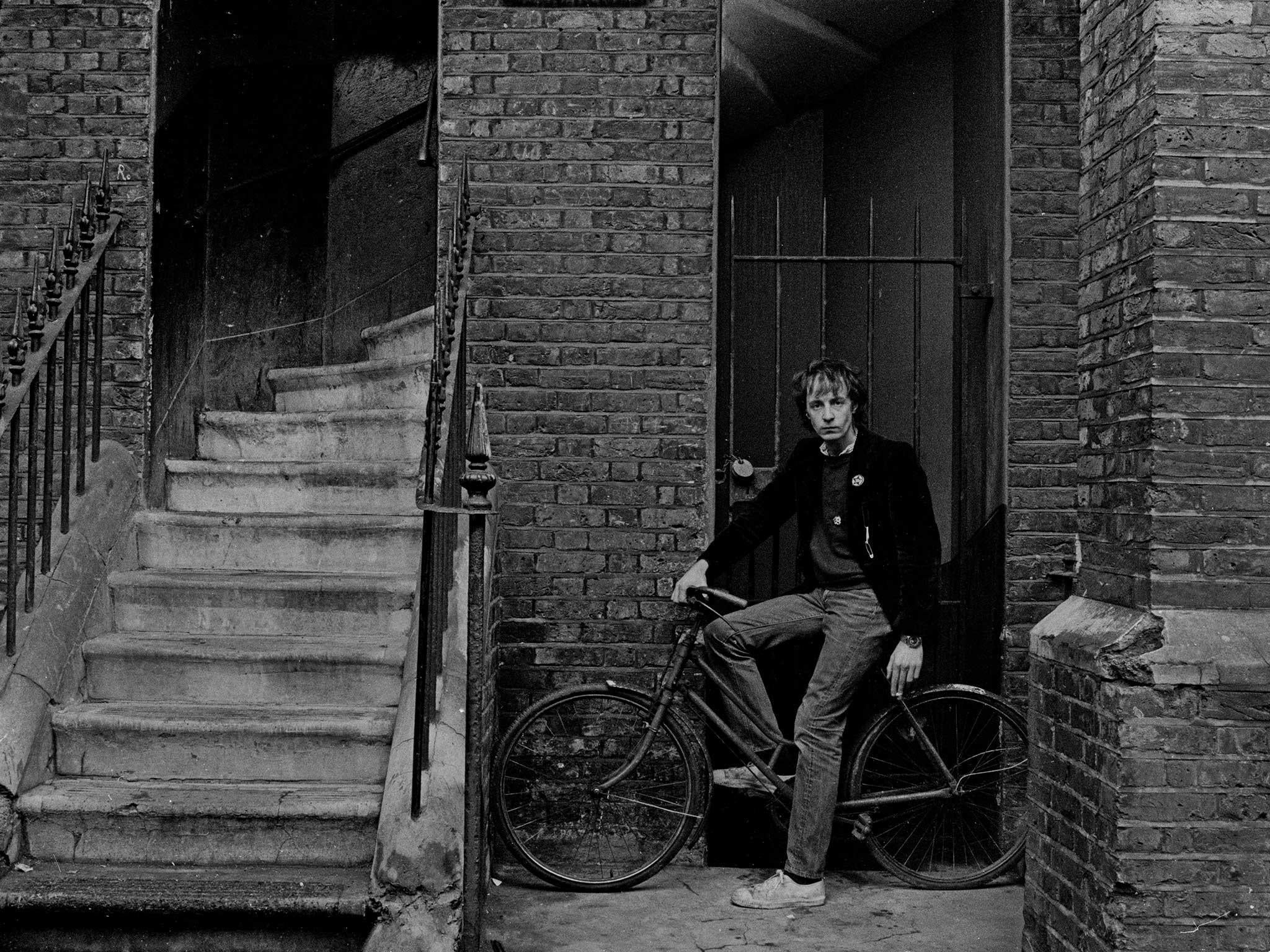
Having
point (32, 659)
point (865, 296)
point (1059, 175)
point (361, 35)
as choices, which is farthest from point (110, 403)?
point (1059, 175)

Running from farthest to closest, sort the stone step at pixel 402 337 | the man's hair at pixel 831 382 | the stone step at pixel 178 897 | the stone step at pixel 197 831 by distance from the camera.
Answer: the stone step at pixel 402 337 < the man's hair at pixel 831 382 < the stone step at pixel 197 831 < the stone step at pixel 178 897

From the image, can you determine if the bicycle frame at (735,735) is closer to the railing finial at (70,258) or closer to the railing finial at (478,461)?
the railing finial at (478,461)

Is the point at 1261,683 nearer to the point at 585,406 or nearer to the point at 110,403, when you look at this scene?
the point at 585,406

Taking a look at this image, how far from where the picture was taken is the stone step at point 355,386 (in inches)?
214

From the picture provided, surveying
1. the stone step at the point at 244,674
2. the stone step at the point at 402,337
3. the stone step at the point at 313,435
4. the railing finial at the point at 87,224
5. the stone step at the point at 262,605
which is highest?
the railing finial at the point at 87,224

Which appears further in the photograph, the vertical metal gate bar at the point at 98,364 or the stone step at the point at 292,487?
the stone step at the point at 292,487

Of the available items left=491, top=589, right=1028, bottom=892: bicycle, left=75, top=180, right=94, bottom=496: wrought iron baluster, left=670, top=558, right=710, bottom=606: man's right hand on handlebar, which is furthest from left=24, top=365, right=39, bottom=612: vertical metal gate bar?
left=670, top=558, right=710, bottom=606: man's right hand on handlebar

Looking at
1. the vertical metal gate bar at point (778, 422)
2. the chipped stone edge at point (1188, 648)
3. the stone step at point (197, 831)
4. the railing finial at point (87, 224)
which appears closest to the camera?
the chipped stone edge at point (1188, 648)

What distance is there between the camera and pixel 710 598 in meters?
4.53

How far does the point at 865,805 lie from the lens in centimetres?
445

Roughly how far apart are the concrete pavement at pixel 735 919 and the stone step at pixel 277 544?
52.1 inches

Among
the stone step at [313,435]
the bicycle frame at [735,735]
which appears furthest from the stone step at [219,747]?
the stone step at [313,435]

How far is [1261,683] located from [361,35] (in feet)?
19.8

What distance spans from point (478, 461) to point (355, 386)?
238 centimetres
